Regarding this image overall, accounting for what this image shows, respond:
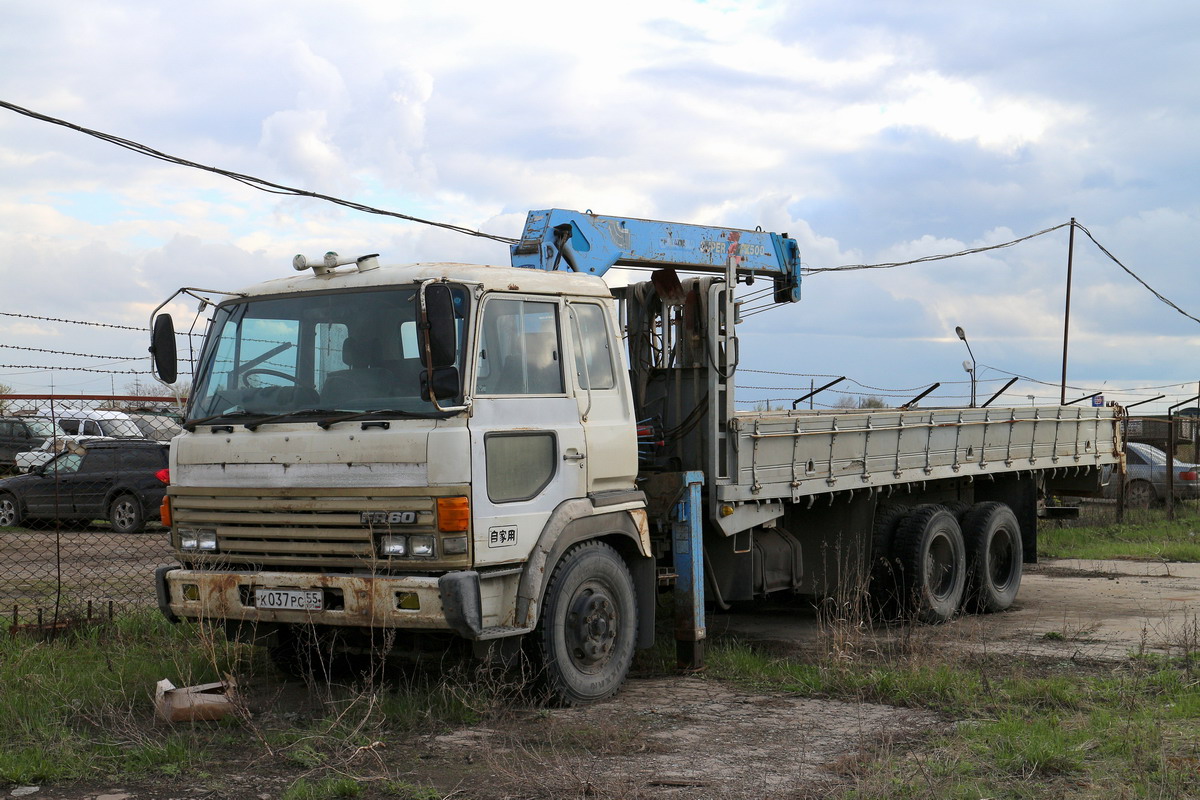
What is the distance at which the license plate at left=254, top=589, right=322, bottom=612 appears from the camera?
6176 mm

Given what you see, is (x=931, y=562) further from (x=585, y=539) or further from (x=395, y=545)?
(x=395, y=545)

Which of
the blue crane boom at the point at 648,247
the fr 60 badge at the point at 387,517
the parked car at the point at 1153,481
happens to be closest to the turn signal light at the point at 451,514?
the fr 60 badge at the point at 387,517

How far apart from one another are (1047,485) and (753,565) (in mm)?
5545

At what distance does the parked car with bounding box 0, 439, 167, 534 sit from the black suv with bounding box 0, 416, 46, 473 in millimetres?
5716

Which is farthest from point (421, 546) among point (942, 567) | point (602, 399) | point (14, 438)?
point (14, 438)

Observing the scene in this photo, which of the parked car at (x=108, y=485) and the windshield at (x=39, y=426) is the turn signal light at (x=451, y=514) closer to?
the parked car at (x=108, y=485)

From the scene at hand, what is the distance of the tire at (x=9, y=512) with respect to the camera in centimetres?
1827

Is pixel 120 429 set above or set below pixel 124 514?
above

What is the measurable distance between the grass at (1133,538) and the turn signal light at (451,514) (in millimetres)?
12098

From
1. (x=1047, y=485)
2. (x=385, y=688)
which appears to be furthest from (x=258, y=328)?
(x=1047, y=485)

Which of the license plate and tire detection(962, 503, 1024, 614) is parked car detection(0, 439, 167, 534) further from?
the license plate

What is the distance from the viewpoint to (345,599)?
6082mm

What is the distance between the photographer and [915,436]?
10039 millimetres

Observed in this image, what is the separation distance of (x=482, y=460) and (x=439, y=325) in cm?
77
